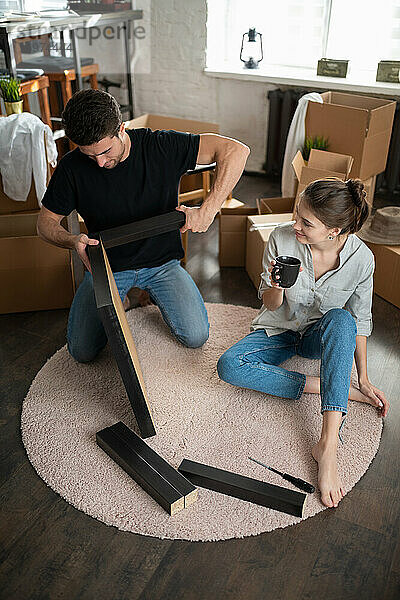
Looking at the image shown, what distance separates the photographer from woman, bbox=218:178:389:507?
169cm

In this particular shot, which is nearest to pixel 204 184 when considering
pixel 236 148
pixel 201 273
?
pixel 201 273

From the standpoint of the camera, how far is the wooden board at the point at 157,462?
5.30 ft

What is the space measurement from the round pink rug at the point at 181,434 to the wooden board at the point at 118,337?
0.39 ft

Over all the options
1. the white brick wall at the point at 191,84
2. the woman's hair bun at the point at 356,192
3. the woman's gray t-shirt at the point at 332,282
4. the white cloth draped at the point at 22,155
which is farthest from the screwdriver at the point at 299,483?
the white brick wall at the point at 191,84

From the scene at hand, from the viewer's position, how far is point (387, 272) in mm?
2594

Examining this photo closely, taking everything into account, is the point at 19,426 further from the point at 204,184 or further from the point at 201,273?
the point at 204,184

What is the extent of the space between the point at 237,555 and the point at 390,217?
167 cm

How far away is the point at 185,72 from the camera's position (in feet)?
13.9

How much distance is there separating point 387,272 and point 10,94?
2.15m

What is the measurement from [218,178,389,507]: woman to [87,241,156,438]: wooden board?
1.10 feet

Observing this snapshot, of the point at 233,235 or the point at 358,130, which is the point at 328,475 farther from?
the point at 358,130

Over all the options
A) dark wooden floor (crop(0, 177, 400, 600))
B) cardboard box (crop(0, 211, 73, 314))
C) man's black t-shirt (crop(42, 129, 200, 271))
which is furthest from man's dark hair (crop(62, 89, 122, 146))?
dark wooden floor (crop(0, 177, 400, 600))

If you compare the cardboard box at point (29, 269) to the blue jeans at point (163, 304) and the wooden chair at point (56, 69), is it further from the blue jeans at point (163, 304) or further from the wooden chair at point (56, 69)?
the wooden chair at point (56, 69)

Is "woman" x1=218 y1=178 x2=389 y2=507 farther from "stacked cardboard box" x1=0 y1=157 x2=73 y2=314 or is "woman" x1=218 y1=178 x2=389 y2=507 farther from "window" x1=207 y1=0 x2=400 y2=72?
"window" x1=207 y1=0 x2=400 y2=72
